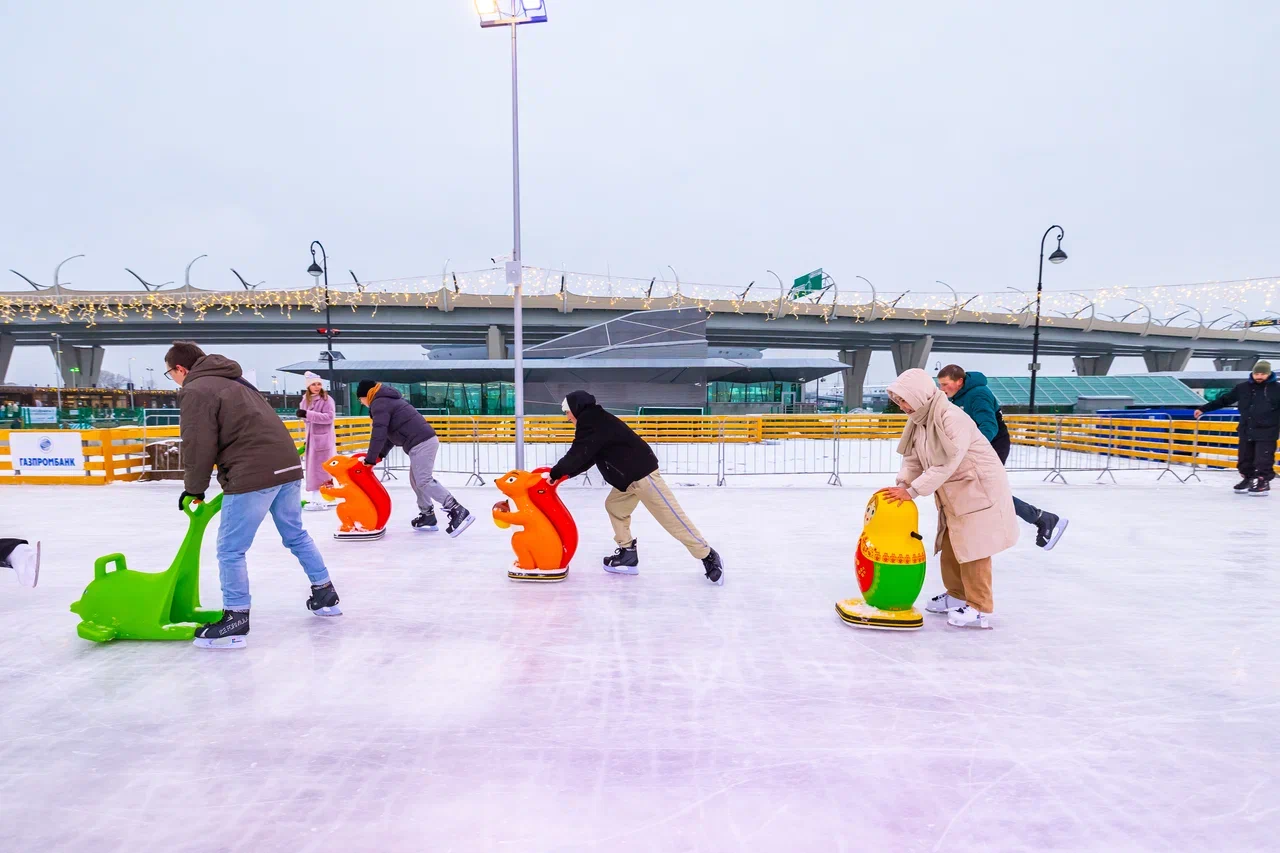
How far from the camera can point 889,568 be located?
4125 millimetres

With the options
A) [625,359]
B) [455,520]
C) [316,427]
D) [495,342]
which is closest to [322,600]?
[455,520]

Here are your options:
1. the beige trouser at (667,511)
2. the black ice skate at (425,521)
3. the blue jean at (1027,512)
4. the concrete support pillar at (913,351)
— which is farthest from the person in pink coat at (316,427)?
the concrete support pillar at (913,351)

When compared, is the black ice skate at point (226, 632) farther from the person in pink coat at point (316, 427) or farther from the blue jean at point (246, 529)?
the person in pink coat at point (316, 427)

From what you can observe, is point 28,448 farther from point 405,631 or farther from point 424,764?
point 424,764

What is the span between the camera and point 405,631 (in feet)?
13.9

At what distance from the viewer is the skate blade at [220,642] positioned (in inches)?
153

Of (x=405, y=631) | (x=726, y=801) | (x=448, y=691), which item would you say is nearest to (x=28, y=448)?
(x=405, y=631)

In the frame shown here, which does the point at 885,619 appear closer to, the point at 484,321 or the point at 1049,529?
the point at 1049,529

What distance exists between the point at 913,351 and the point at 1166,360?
34.2m

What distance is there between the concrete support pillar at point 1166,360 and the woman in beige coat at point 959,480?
256 ft

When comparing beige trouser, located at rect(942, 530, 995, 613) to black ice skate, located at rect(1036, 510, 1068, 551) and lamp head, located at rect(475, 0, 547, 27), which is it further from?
lamp head, located at rect(475, 0, 547, 27)

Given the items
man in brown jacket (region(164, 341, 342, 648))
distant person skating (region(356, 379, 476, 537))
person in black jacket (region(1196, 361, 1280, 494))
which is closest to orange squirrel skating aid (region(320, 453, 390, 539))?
distant person skating (region(356, 379, 476, 537))

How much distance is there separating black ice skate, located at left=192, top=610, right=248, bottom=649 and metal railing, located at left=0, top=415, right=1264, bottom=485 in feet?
23.8

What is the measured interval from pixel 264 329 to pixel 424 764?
52005mm
